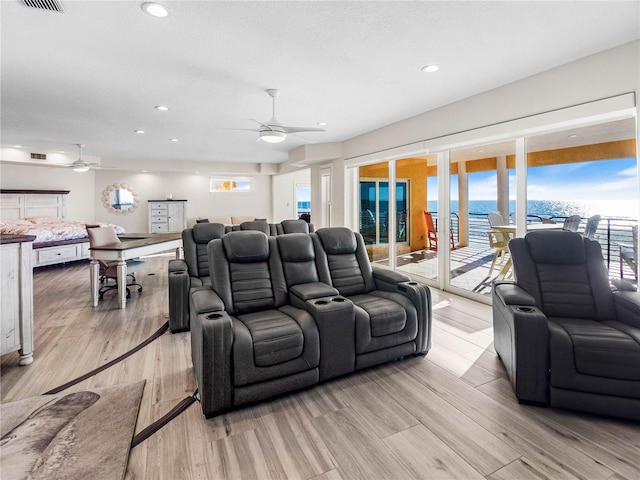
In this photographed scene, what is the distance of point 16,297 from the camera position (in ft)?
8.76

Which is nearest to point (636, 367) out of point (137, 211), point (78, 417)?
point (78, 417)

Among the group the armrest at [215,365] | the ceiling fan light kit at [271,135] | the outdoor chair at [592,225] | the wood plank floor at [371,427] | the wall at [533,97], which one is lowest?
the wood plank floor at [371,427]

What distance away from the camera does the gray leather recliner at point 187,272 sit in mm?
3471

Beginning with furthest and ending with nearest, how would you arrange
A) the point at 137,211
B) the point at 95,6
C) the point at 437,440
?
1. the point at 137,211
2. the point at 95,6
3. the point at 437,440

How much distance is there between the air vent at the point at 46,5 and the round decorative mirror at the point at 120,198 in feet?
28.4

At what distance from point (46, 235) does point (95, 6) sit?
6.70m

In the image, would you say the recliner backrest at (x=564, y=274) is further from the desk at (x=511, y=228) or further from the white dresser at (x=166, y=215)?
the white dresser at (x=166, y=215)

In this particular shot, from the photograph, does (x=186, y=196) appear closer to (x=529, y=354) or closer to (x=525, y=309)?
(x=525, y=309)

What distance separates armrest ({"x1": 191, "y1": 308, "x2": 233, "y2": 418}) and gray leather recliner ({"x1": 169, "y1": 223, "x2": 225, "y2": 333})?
5.11 ft

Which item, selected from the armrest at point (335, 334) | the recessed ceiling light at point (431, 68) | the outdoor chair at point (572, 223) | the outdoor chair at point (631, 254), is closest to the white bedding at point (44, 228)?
the armrest at point (335, 334)

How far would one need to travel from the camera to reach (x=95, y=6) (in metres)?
2.30

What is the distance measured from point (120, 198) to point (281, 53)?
902 cm

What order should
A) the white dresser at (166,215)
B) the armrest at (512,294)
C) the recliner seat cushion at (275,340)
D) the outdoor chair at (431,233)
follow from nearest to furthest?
the recliner seat cushion at (275,340)
the armrest at (512,294)
the outdoor chair at (431,233)
the white dresser at (166,215)

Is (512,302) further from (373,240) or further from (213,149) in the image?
(213,149)
